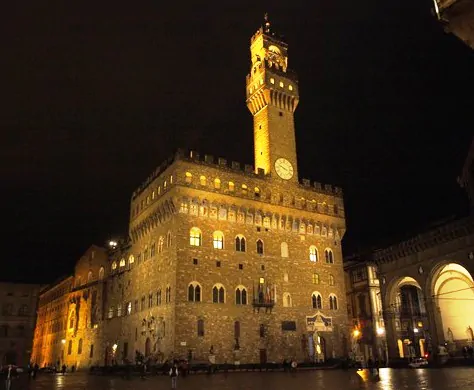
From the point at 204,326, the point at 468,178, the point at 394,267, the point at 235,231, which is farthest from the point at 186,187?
the point at 468,178

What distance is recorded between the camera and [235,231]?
42.1m

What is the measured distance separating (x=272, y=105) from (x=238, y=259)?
17.8 meters

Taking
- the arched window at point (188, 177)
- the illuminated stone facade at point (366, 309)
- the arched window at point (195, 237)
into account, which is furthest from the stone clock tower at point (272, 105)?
the illuminated stone facade at point (366, 309)

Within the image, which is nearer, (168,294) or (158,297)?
(168,294)

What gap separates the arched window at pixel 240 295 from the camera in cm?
4020

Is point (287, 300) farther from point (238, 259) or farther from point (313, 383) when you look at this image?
point (313, 383)

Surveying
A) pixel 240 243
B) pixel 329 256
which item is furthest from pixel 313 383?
pixel 329 256

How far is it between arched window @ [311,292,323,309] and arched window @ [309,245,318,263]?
349 cm

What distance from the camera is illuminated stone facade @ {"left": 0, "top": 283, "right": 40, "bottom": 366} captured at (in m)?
61.8

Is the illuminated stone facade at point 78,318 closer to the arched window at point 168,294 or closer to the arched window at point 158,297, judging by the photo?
the arched window at point 158,297

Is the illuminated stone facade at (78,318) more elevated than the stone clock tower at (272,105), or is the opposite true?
the stone clock tower at (272,105)

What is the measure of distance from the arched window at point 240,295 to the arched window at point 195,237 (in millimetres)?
5628

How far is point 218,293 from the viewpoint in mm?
39344

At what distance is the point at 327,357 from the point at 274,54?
33.8 m
